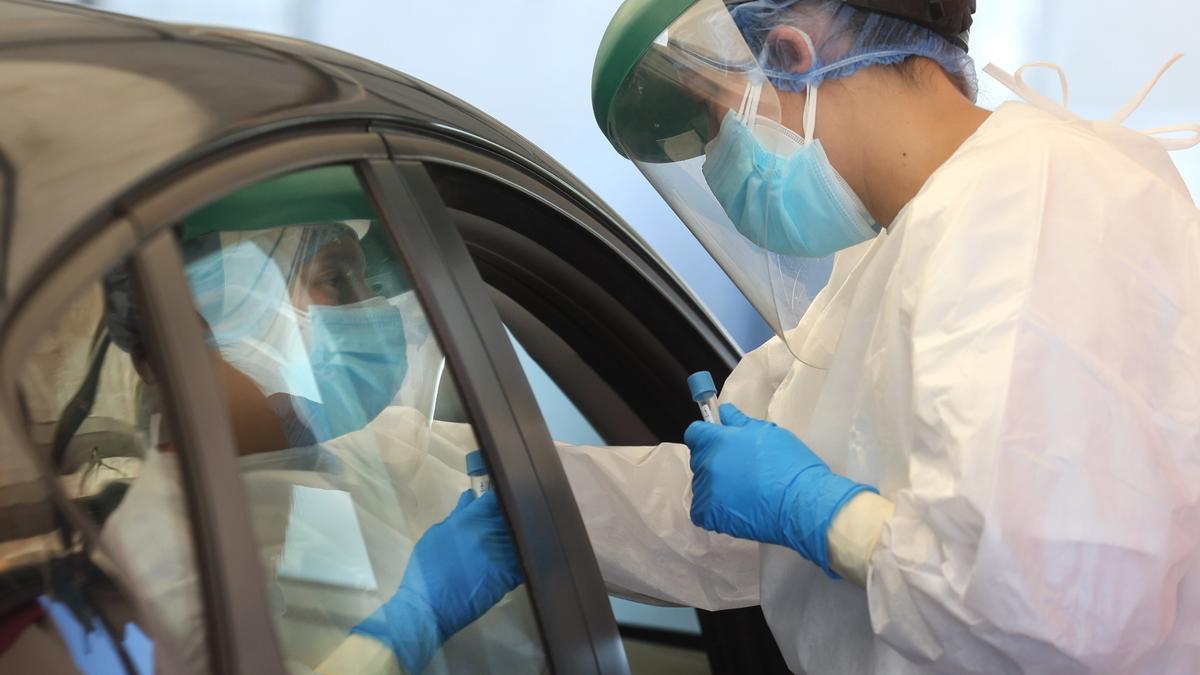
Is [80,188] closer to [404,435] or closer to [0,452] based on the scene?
[0,452]

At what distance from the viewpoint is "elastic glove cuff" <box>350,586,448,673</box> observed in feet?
2.87

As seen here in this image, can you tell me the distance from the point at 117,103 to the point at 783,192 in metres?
0.82

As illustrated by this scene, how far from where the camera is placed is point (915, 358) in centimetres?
104

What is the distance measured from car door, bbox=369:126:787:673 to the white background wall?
22.6 inches

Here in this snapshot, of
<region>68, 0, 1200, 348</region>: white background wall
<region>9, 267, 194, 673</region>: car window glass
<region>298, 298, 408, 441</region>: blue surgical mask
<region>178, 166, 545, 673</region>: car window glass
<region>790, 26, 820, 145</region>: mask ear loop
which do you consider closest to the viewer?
<region>9, 267, 194, 673</region>: car window glass

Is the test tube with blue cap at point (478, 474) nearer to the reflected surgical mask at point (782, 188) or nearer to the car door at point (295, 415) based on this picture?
the car door at point (295, 415)

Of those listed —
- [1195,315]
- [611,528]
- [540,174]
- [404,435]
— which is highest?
[540,174]

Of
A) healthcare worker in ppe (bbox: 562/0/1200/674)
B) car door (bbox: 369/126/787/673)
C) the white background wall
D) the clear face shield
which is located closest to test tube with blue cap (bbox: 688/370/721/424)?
healthcare worker in ppe (bbox: 562/0/1200/674)

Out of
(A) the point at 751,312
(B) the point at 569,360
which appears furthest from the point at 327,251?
(A) the point at 751,312

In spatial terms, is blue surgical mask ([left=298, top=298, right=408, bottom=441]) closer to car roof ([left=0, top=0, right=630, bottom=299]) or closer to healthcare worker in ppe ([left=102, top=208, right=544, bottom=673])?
healthcare worker in ppe ([left=102, top=208, right=544, bottom=673])

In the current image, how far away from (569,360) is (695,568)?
1.61 feet

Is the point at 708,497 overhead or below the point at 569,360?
below

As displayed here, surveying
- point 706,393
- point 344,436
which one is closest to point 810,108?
point 706,393

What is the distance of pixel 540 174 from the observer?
1270 mm
